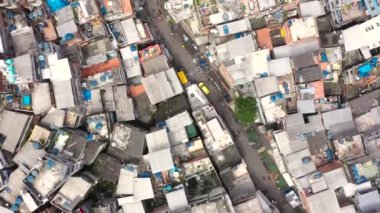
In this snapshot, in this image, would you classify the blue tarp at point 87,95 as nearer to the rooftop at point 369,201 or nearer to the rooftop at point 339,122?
the rooftop at point 339,122

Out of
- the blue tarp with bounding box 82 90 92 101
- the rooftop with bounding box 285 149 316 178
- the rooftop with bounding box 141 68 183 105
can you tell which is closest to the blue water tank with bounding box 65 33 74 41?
the blue tarp with bounding box 82 90 92 101

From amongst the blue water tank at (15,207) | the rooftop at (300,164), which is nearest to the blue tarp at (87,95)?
the blue water tank at (15,207)

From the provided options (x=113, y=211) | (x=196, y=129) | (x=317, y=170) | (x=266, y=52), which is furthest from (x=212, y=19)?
(x=113, y=211)

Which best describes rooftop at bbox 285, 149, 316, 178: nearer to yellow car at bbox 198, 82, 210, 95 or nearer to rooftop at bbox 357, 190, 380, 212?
rooftop at bbox 357, 190, 380, 212

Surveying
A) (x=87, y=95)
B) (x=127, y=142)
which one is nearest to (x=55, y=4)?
(x=87, y=95)

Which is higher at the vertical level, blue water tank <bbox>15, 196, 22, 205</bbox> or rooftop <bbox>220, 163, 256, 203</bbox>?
blue water tank <bbox>15, 196, 22, 205</bbox>
